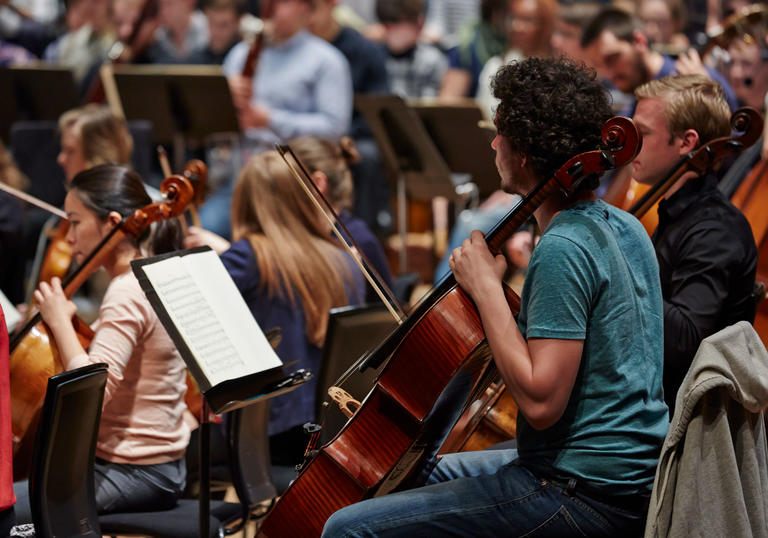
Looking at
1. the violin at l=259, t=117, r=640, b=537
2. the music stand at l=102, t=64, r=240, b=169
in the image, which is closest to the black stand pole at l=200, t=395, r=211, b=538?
the violin at l=259, t=117, r=640, b=537

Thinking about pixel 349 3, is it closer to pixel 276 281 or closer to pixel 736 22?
pixel 736 22

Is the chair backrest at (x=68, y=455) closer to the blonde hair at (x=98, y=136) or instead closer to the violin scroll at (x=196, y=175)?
the violin scroll at (x=196, y=175)

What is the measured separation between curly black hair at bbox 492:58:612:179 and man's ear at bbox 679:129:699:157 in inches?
26.4

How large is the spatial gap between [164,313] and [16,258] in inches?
111

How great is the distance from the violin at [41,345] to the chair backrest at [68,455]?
29 centimetres

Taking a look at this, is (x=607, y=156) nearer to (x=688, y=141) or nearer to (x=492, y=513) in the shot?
(x=492, y=513)

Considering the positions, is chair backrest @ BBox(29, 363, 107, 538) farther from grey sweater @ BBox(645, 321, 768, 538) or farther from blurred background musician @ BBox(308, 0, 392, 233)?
blurred background musician @ BBox(308, 0, 392, 233)

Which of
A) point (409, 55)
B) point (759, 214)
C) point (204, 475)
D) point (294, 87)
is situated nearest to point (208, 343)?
point (204, 475)

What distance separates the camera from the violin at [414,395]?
66.9 inches

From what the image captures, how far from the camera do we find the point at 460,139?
464 centimetres

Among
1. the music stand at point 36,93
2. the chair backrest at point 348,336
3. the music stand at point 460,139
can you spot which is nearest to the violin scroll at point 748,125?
the chair backrest at point 348,336

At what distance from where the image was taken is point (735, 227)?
2.28m

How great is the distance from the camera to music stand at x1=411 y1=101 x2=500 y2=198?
14.9 ft

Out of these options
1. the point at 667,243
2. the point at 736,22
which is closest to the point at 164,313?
the point at 667,243
